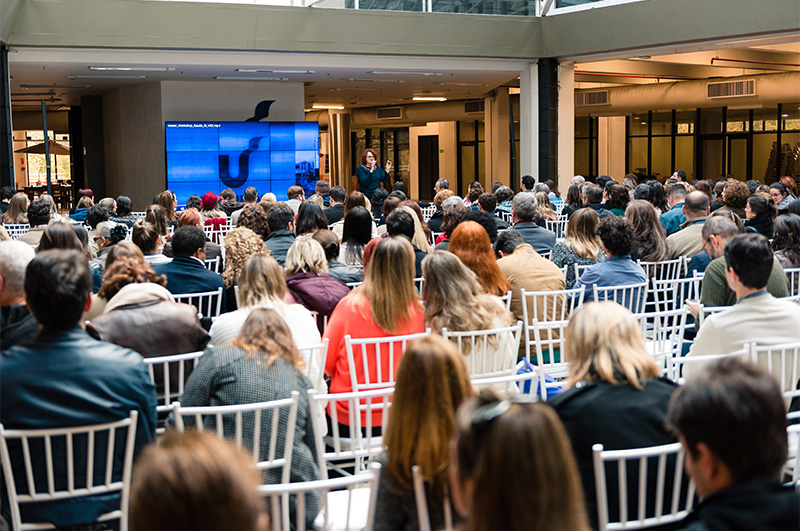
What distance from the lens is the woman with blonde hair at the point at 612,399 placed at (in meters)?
2.30

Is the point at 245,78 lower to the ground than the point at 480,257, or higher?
higher

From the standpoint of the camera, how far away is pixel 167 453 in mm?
1193

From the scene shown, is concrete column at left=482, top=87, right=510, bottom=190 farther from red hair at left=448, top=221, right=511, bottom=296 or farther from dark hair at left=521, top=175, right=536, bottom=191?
red hair at left=448, top=221, right=511, bottom=296

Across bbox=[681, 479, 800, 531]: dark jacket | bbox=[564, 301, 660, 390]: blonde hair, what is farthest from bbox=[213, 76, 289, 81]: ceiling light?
bbox=[681, 479, 800, 531]: dark jacket

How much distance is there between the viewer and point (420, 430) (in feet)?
6.82

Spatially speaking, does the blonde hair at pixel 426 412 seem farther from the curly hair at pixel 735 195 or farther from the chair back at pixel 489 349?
the curly hair at pixel 735 195

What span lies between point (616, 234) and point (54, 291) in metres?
3.47

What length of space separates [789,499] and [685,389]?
0.92 ft

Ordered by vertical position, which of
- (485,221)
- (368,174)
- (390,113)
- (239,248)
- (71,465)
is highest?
(390,113)

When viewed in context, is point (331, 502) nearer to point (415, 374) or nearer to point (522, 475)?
point (415, 374)

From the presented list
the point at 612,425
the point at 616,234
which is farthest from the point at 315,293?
the point at 612,425

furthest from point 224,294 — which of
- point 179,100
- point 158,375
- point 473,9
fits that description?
point 179,100

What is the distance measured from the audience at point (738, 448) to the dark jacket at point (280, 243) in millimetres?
4753

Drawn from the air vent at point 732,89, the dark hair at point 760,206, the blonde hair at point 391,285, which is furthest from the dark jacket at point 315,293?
the air vent at point 732,89
